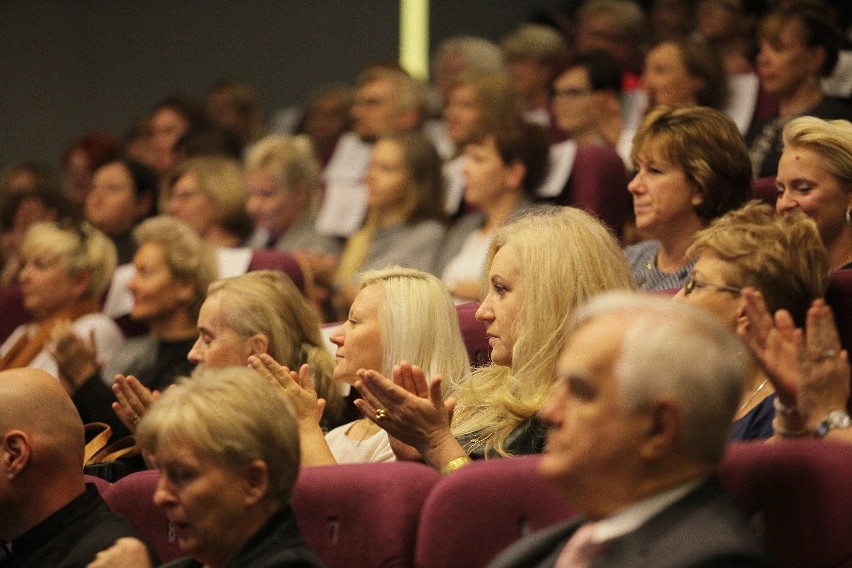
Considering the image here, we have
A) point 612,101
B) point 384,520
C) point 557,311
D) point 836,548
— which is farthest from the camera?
point 612,101

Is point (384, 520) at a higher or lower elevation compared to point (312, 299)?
higher

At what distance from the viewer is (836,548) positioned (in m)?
1.56

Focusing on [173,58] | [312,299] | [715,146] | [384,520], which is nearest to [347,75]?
[173,58]

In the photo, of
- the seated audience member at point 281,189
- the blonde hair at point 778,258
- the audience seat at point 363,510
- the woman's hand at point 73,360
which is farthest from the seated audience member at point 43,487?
the seated audience member at point 281,189

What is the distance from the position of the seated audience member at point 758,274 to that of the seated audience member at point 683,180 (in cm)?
71

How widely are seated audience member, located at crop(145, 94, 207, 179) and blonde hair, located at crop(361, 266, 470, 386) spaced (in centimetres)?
333

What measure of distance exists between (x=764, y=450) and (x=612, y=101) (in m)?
3.34

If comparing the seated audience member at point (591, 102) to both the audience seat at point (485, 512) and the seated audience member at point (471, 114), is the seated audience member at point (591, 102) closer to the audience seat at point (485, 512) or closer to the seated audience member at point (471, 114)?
the seated audience member at point (471, 114)

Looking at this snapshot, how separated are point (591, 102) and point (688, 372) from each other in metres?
3.47

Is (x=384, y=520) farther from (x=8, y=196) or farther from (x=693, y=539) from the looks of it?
(x=8, y=196)

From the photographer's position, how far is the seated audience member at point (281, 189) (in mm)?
A: 5062

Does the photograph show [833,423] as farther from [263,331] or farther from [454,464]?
[263,331]

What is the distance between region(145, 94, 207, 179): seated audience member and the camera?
5848 mm

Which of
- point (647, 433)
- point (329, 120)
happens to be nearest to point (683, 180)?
point (647, 433)
